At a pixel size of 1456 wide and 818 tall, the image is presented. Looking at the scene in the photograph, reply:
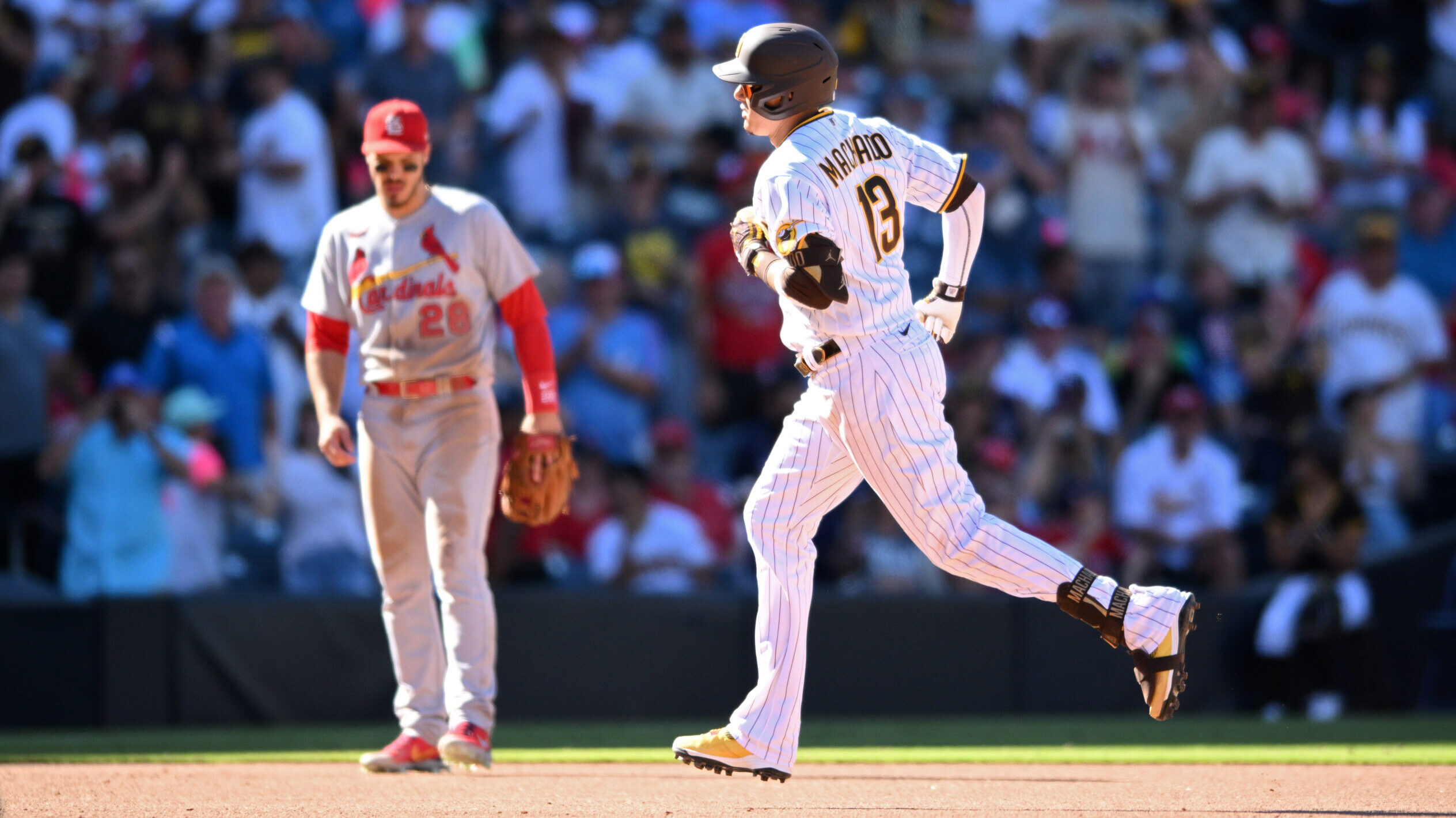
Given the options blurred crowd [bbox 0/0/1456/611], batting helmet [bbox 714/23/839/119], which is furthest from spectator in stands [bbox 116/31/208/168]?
batting helmet [bbox 714/23/839/119]

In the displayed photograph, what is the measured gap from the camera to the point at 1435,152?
13.0 metres

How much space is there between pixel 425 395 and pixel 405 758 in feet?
3.98

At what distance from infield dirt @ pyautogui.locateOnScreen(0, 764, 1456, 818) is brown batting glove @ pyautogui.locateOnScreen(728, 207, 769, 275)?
5.11 feet

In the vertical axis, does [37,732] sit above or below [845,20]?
below

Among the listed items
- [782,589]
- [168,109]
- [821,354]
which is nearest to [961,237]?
[821,354]

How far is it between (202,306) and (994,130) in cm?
538

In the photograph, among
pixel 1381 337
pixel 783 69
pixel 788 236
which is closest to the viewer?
pixel 788 236

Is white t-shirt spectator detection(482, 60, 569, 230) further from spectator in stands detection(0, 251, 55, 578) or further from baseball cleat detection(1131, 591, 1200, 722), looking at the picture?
baseball cleat detection(1131, 591, 1200, 722)

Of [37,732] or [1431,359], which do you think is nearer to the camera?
[37,732]

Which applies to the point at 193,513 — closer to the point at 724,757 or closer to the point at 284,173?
the point at 284,173

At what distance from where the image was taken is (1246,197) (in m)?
11.8

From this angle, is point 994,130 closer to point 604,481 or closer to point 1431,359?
point 1431,359

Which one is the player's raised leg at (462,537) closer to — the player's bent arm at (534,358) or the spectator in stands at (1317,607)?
the player's bent arm at (534,358)

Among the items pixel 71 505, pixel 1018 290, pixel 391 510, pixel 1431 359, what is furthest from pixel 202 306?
pixel 1431 359
